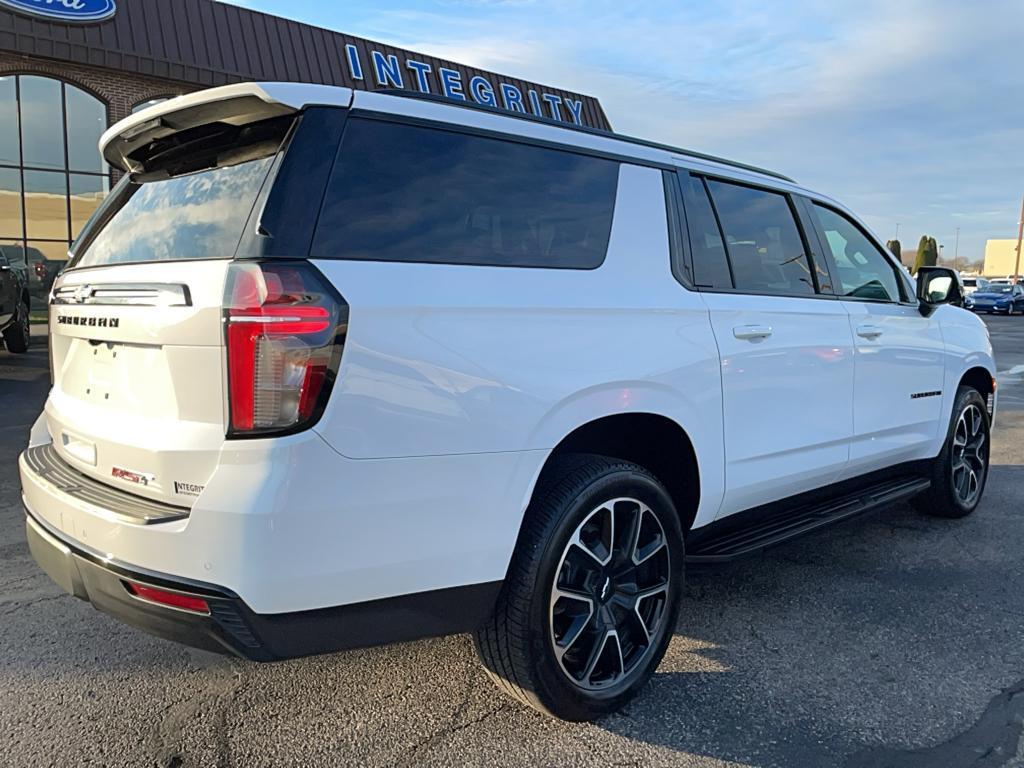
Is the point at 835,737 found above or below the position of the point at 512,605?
below

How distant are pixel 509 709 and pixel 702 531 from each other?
106 cm

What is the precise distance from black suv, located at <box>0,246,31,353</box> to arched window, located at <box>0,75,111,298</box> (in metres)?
5.63

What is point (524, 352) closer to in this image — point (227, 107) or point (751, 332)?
point (227, 107)


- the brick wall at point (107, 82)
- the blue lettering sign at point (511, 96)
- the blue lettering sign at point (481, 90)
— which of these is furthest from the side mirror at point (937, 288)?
the blue lettering sign at point (511, 96)

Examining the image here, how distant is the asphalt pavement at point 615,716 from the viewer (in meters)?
2.52

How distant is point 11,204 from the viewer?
18.7 meters

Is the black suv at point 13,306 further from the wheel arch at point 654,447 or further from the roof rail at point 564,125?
the wheel arch at point 654,447

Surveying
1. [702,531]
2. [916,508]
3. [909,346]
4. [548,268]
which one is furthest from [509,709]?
[916,508]

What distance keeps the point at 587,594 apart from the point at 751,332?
1272 mm

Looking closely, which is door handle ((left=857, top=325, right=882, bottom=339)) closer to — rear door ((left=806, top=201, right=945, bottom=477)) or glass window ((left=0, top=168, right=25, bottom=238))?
rear door ((left=806, top=201, right=945, bottom=477))

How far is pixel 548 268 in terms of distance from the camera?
2602mm

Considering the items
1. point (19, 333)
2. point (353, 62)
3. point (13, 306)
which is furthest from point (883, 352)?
point (353, 62)

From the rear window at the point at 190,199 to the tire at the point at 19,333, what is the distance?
36.0 feet

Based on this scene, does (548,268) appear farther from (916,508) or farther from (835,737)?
(916,508)
